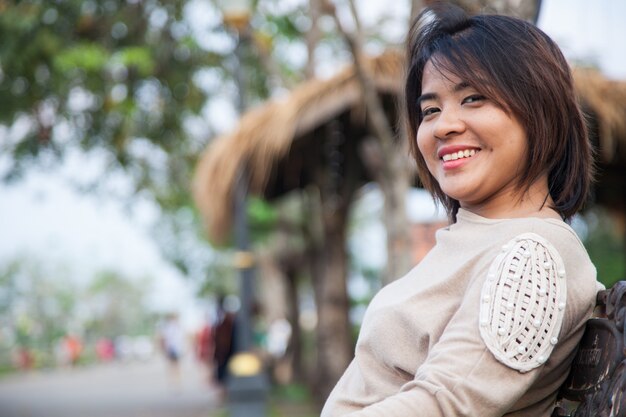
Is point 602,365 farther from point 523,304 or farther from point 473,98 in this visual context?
point 473,98

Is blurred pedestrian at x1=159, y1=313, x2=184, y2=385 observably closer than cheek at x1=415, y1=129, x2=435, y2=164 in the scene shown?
No

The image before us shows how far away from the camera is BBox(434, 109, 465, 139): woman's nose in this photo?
1872 mm

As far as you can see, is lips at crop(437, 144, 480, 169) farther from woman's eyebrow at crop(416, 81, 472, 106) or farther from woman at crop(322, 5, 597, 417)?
woman's eyebrow at crop(416, 81, 472, 106)

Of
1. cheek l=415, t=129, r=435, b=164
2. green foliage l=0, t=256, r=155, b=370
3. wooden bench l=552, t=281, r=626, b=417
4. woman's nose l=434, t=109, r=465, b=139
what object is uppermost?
woman's nose l=434, t=109, r=465, b=139

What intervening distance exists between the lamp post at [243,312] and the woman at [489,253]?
25.8 feet

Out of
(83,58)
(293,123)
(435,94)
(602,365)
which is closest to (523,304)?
(602,365)

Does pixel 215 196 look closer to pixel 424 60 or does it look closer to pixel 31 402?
pixel 424 60

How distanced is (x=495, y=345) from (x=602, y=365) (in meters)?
0.24

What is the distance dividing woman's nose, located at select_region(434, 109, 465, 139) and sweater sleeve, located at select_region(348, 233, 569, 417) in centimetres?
28

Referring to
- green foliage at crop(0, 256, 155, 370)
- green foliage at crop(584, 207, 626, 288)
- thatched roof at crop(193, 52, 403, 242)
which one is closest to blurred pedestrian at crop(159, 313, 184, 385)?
green foliage at crop(584, 207, 626, 288)

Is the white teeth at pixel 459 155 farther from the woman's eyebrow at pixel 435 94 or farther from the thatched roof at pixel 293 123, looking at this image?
the thatched roof at pixel 293 123

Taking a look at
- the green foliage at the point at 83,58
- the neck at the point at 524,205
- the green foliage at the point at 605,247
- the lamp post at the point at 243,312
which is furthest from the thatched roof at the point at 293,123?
the green foliage at the point at 605,247

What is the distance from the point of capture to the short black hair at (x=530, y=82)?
1.82 m

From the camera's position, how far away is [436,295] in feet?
5.95
